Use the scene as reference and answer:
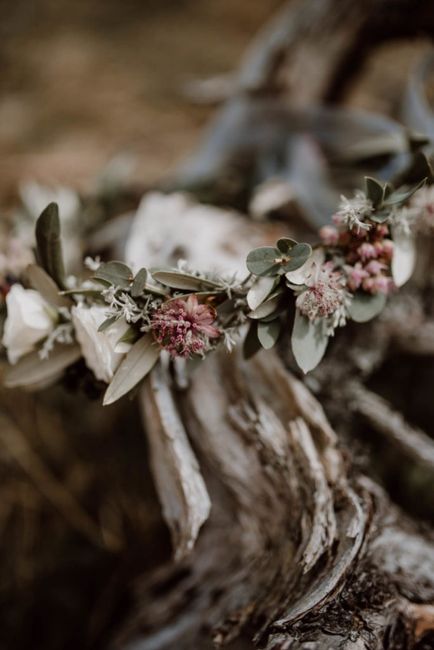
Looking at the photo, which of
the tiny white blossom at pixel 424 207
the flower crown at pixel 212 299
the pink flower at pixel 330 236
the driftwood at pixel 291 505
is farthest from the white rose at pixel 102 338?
the tiny white blossom at pixel 424 207

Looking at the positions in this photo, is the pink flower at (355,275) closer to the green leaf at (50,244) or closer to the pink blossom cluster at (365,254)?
the pink blossom cluster at (365,254)

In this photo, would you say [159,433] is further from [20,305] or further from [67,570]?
[67,570]

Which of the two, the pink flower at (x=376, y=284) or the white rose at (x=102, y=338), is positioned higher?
the white rose at (x=102, y=338)

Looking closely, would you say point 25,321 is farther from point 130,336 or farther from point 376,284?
point 376,284

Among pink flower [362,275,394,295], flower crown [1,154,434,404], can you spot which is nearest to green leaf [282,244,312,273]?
flower crown [1,154,434,404]

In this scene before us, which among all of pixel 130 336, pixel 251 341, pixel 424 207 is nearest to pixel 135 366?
pixel 130 336

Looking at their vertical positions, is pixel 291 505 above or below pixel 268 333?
below
